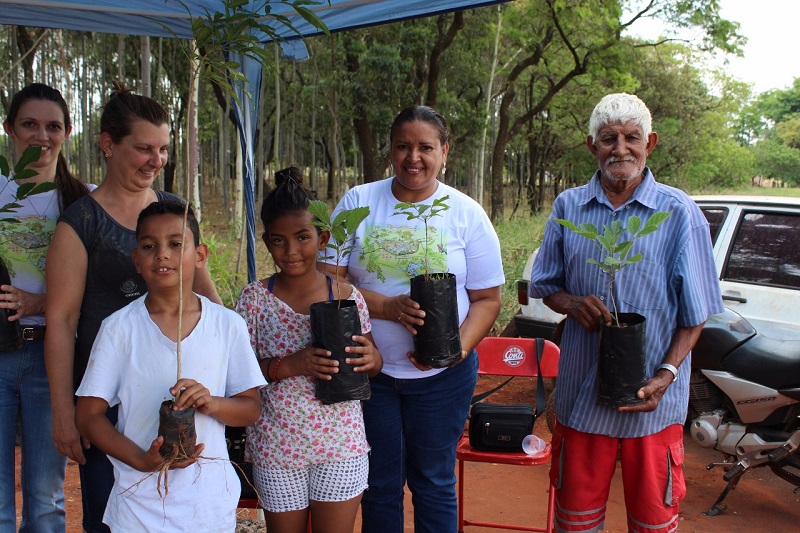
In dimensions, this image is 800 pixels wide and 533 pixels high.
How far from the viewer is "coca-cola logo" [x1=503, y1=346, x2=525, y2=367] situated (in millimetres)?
3672

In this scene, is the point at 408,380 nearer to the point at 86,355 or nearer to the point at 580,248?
the point at 580,248

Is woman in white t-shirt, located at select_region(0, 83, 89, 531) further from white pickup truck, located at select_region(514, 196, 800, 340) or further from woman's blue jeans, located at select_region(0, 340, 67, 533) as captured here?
white pickup truck, located at select_region(514, 196, 800, 340)


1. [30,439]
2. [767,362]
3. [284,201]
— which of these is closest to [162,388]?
[284,201]

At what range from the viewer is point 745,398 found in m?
3.97

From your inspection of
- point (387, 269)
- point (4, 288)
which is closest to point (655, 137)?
point (387, 269)

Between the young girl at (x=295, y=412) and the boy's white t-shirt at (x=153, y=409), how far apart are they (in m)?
0.21

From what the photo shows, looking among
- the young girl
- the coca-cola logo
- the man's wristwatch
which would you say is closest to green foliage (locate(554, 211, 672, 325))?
the man's wristwatch

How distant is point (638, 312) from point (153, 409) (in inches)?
61.8

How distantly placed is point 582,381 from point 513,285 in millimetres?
5787

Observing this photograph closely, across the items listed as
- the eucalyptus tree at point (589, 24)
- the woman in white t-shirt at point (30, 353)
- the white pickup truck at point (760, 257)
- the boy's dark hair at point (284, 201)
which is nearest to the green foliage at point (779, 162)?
the eucalyptus tree at point (589, 24)

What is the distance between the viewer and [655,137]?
2.36 meters

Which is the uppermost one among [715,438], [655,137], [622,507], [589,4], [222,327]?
[589,4]

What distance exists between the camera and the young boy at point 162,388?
189 cm

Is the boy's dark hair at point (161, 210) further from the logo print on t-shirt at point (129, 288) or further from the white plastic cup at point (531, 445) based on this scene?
the white plastic cup at point (531, 445)
